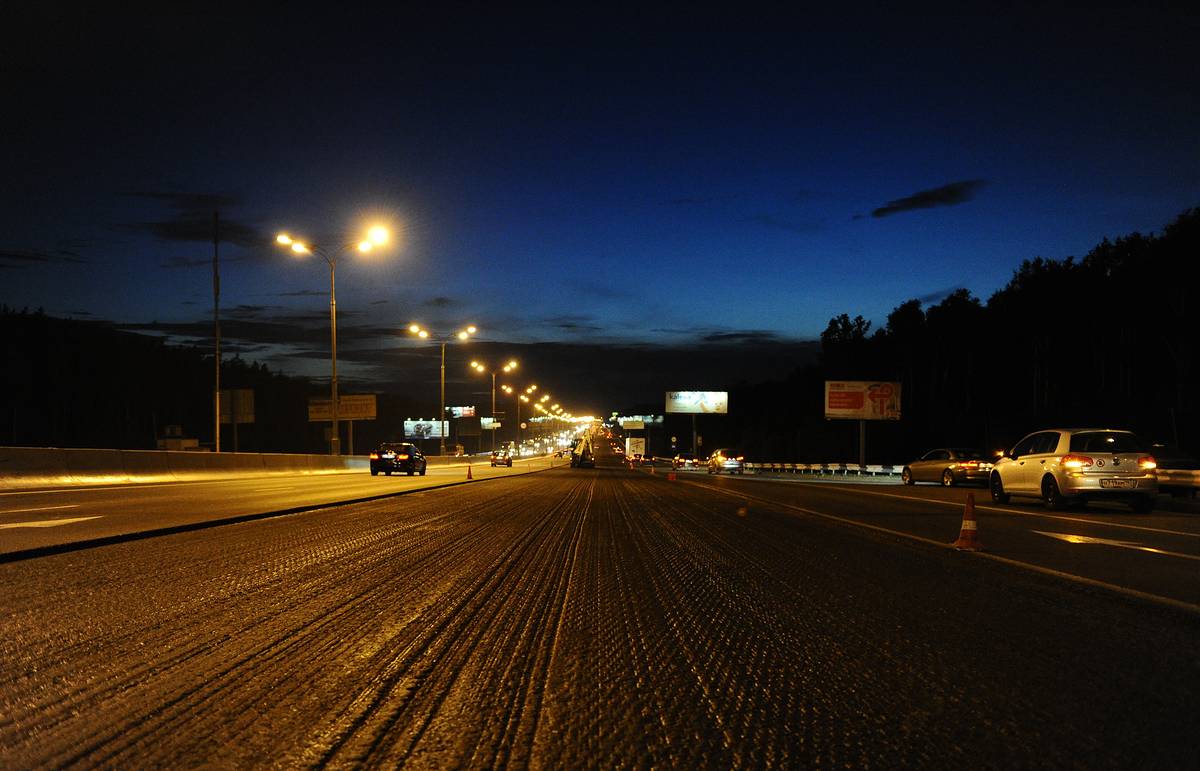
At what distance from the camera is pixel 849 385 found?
67.9m

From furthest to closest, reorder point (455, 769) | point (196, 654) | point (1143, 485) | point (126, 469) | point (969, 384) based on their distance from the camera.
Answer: point (969, 384) → point (126, 469) → point (1143, 485) → point (196, 654) → point (455, 769)

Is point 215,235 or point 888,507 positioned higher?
point 215,235

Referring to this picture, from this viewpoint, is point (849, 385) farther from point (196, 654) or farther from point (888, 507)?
point (196, 654)

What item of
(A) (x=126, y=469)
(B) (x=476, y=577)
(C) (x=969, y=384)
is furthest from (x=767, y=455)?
(B) (x=476, y=577)

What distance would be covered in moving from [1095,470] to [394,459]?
114 feet

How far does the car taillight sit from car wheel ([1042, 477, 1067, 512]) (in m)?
0.67

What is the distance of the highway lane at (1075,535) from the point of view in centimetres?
1024

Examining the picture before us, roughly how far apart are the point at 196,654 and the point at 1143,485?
19514mm

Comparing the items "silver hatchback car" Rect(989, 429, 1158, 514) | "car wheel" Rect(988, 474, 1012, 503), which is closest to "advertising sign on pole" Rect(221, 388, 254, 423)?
"car wheel" Rect(988, 474, 1012, 503)

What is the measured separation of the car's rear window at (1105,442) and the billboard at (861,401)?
1861 inches

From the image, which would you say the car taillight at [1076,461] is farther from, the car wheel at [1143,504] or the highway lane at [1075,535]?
the car wheel at [1143,504]

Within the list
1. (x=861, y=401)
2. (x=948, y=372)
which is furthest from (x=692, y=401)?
(x=861, y=401)

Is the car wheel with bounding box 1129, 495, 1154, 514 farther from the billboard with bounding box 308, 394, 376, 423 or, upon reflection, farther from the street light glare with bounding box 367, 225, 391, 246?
the billboard with bounding box 308, 394, 376, 423

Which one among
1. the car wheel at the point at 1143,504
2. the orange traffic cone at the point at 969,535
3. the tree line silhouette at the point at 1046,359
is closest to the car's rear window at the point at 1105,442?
the car wheel at the point at 1143,504
